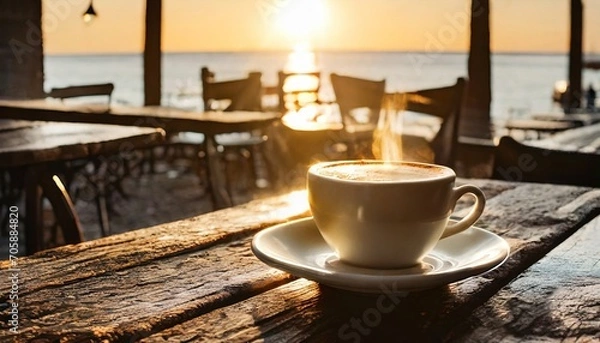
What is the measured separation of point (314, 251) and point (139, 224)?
4.39m

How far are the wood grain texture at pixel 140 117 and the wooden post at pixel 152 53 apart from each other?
287 centimetres

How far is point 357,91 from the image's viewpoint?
4.34 meters

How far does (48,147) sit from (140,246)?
1013 mm

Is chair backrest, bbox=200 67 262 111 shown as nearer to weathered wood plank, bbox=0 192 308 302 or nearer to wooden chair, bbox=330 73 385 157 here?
wooden chair, bbox=330 73 385 157

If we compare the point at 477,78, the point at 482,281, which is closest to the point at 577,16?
the point at 477,78

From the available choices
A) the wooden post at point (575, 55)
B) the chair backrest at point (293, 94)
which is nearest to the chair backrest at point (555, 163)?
the chair backrest at point (293, 94)

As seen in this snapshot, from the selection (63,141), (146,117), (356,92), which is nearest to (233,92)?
(356,92)

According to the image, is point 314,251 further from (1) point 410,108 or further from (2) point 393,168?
(1) point 410,108

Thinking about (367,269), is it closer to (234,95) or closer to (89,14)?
(234,95)

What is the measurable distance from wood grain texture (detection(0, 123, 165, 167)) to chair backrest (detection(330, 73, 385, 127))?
2128mm

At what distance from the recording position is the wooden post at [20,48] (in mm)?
5988

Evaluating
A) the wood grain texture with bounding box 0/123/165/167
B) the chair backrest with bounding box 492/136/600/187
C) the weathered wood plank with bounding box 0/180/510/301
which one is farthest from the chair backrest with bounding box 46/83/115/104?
the weathered wood plank with bounding box 0/180/510/301

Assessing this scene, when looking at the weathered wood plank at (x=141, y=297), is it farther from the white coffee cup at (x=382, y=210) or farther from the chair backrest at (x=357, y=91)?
the chair backrest at (x=357, y=91)

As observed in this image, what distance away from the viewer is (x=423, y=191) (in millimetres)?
665
